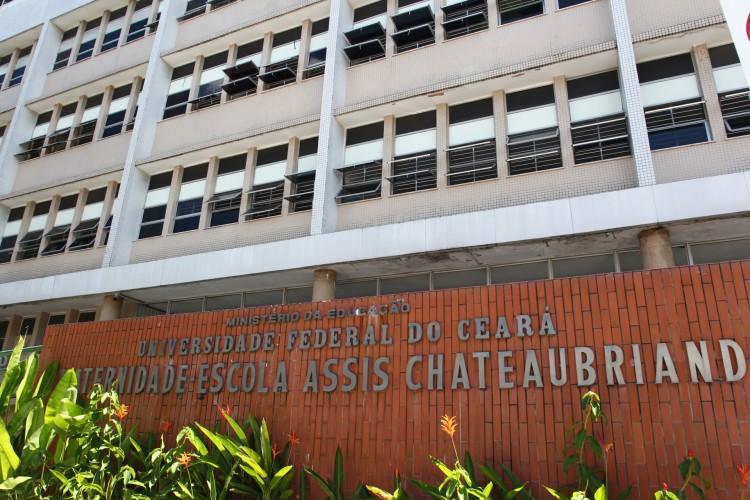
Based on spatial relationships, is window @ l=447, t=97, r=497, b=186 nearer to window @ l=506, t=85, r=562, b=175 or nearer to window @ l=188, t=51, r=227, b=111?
window @ l=506, t=85, r=562, b=175

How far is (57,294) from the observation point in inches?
519

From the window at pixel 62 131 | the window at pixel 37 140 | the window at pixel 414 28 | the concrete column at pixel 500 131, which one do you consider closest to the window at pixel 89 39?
the window at pixel 62 131

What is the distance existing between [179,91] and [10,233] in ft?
21.7

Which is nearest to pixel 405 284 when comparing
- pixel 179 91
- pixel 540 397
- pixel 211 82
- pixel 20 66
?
pixel 540 397

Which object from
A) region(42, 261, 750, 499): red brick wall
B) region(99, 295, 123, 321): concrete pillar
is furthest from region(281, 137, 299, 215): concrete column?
region(99, 295, 123, 321): concrete pillar

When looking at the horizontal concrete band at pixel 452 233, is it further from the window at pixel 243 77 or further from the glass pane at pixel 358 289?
the window at pixel 243 77

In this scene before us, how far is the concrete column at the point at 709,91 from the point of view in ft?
29.2

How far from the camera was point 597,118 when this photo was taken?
9984 mm

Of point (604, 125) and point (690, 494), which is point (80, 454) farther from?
point (604, 125)

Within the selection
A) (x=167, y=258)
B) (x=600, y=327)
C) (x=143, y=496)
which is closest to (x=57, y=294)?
(x=167, y=258)

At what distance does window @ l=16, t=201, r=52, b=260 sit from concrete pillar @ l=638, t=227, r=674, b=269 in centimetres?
1487

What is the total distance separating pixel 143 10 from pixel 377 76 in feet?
30.3

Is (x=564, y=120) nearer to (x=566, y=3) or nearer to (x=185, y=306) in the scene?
(x=566, y=3)

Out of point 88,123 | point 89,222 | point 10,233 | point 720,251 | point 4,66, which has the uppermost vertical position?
A: point 4,66
